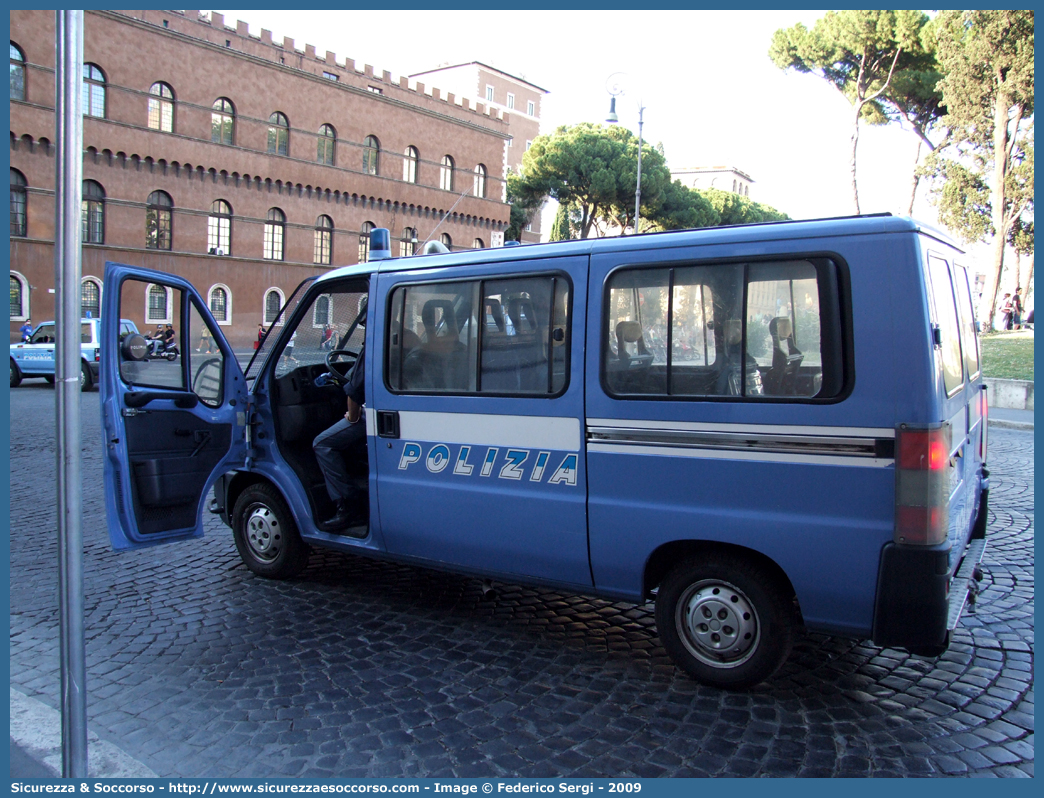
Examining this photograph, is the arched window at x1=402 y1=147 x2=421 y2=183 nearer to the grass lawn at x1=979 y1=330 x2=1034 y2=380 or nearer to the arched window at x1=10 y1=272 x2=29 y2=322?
the arched window at x1=10 y1=272 x2=29 y2=322

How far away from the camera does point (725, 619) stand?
3908 mm

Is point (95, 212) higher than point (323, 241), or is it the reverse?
point (323, 241)

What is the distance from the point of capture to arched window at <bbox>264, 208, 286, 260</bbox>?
124 ft

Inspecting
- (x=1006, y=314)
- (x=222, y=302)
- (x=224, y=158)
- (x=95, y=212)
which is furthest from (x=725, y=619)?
(x=224, y=158)

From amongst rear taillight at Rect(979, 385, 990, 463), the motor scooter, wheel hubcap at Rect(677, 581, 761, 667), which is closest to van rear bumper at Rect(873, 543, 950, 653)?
wheel hubcap at Rect(677, 581, 761, 667)

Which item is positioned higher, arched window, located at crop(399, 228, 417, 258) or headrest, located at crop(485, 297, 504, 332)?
arched window, located at crop(399, 228, 417, 258)

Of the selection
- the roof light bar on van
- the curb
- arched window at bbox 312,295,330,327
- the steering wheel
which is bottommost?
the curb

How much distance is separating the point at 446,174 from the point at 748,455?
4424cm

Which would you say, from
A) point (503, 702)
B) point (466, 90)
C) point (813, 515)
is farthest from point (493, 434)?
point (466, 90)

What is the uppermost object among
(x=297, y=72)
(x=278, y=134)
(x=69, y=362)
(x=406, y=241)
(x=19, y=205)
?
(x=297, y=72)

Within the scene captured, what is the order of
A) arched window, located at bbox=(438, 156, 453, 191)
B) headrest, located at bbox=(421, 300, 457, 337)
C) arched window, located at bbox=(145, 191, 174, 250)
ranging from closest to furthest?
1. headrest, located at bbox=(421, 300, 457, 337)
2. arched window, located at bbox=(145, 191, 174, 250)
3. arched window, located at bbox=(438, 156, 453, 191)

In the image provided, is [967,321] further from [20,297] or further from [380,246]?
[20,297]

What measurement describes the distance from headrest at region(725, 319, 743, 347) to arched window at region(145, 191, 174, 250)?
33967 mm

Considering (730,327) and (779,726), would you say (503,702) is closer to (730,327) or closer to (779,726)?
(779,726)
